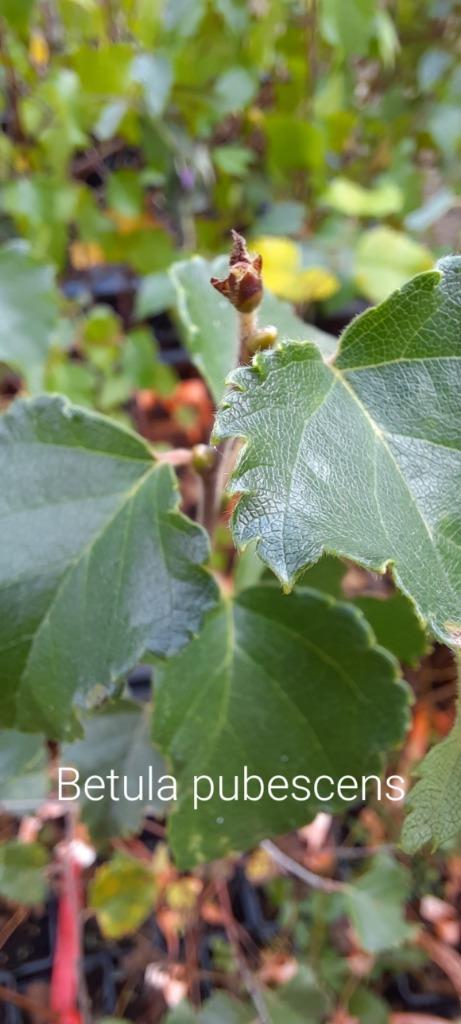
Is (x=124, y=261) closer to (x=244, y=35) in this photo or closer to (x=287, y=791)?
(x=244, y=35)

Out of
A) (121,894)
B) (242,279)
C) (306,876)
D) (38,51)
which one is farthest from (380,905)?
(38,51)

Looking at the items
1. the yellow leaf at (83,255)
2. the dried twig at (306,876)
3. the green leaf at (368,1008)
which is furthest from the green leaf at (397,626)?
the yellow leaf at (83,255)

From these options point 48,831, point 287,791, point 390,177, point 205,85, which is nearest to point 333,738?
point 287,791

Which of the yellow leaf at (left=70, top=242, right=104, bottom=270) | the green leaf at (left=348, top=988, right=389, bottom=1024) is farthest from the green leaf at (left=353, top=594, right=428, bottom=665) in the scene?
the yellow leaf at (left=70, top=242, right=104, bottom=270)

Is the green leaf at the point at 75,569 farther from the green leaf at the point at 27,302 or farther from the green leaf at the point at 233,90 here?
the green leaf at the point at 233,90

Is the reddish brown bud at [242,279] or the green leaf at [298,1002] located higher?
the reddish brown bud at [242,279]

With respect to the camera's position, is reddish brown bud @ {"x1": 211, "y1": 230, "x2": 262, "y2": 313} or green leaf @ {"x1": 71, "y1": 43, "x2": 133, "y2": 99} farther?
green leaf @ {"x1": 71, "y1": 43, "x2": 133, "y2": 99}

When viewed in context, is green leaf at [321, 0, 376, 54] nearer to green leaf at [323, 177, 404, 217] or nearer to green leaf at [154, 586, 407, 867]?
green leaf at [323, 177, 404, 217]
